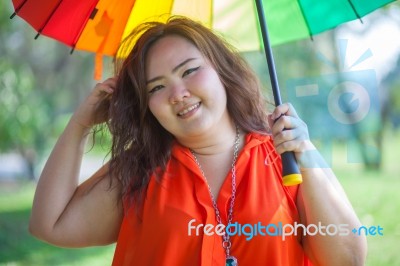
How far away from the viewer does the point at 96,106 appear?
1.98m

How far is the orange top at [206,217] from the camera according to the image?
5.39ft

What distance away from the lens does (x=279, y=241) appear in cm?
163

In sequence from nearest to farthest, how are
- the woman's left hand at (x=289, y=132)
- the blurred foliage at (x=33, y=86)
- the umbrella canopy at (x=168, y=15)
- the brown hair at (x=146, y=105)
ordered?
the woman's left hand at (x=289, y=132)
the brown hair at (x=146, y=105)
the umbrella canopy at (x=168, y=15)
the blurred foliage at (x=33, y=86)

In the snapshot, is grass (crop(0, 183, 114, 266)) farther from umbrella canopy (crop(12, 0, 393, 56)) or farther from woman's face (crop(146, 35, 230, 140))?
woman's face (crop(146, 35, 230, 140))

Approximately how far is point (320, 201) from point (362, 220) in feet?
13.5

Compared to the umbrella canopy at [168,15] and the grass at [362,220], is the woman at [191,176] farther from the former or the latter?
the grass at [362,220]

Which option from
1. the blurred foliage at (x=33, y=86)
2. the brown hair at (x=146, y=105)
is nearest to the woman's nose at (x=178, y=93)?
the brown hair at (x=146, y=105)

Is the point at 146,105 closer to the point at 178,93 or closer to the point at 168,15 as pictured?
the point at 178,93

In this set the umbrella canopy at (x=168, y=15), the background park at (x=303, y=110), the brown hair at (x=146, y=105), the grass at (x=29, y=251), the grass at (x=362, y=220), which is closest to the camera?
the brown hair at (x=146, y=105)

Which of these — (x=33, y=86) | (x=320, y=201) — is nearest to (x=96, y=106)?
(x=320, y=201)

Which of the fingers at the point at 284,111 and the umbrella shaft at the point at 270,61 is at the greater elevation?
the umbrella shaft at the point at 270,61

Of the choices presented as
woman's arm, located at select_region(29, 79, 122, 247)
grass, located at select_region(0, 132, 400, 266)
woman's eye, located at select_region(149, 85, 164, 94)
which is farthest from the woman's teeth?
grass, located at select_region(0, 132, 400, 266)

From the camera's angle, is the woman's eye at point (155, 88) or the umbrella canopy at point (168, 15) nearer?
the woman's eye at point (155, 88)

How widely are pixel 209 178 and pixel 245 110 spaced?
274 mm
